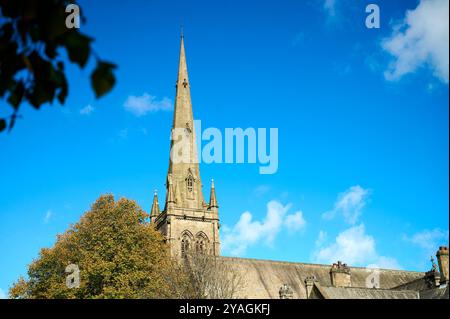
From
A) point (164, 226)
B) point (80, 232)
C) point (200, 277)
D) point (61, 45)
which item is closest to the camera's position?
Answer: point (61, 45)

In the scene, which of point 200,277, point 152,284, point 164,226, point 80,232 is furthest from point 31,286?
point 164,226

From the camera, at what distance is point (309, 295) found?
3669 centimetres

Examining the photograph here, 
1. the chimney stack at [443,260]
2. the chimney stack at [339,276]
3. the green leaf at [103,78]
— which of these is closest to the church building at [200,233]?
the chimney stack at [339,276]

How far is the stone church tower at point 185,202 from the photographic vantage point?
196 feet

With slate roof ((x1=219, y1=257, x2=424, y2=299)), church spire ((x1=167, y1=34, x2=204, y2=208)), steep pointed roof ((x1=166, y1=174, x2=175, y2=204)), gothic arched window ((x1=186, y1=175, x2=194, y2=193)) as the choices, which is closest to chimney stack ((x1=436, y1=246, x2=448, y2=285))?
slate roof ((x1=219, y1=257, x2=424, y2=299))

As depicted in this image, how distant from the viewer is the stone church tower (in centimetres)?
5981

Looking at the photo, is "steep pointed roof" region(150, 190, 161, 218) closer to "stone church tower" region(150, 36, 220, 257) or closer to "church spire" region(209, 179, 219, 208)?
"stone church tower" region(150, 36, 220, 257)

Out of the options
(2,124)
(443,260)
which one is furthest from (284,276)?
(2,124)

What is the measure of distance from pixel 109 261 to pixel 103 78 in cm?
3851

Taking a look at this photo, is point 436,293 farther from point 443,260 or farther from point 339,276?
point 339,276

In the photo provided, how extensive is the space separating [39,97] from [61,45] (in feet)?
1.74

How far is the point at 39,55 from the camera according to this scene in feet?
→ 14.9

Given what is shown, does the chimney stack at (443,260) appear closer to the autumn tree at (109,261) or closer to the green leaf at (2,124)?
the autumn tree at (109,261)
